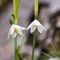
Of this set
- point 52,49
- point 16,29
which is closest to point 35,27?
point 16,29

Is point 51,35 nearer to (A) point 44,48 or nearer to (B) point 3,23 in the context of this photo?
(A) point 44,48

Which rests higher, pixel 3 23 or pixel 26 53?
pixel 3 23

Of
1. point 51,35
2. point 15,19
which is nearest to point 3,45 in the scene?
point 51,35

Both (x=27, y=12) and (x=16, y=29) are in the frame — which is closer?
(x=16, y=29)

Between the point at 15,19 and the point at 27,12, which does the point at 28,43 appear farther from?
the point at 15,19

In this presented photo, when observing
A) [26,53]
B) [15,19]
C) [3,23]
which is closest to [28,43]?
[26,53]

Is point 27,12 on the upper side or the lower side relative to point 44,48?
upper

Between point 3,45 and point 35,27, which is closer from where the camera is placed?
point 35,27

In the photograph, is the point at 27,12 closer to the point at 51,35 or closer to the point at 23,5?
the point at 23,5
